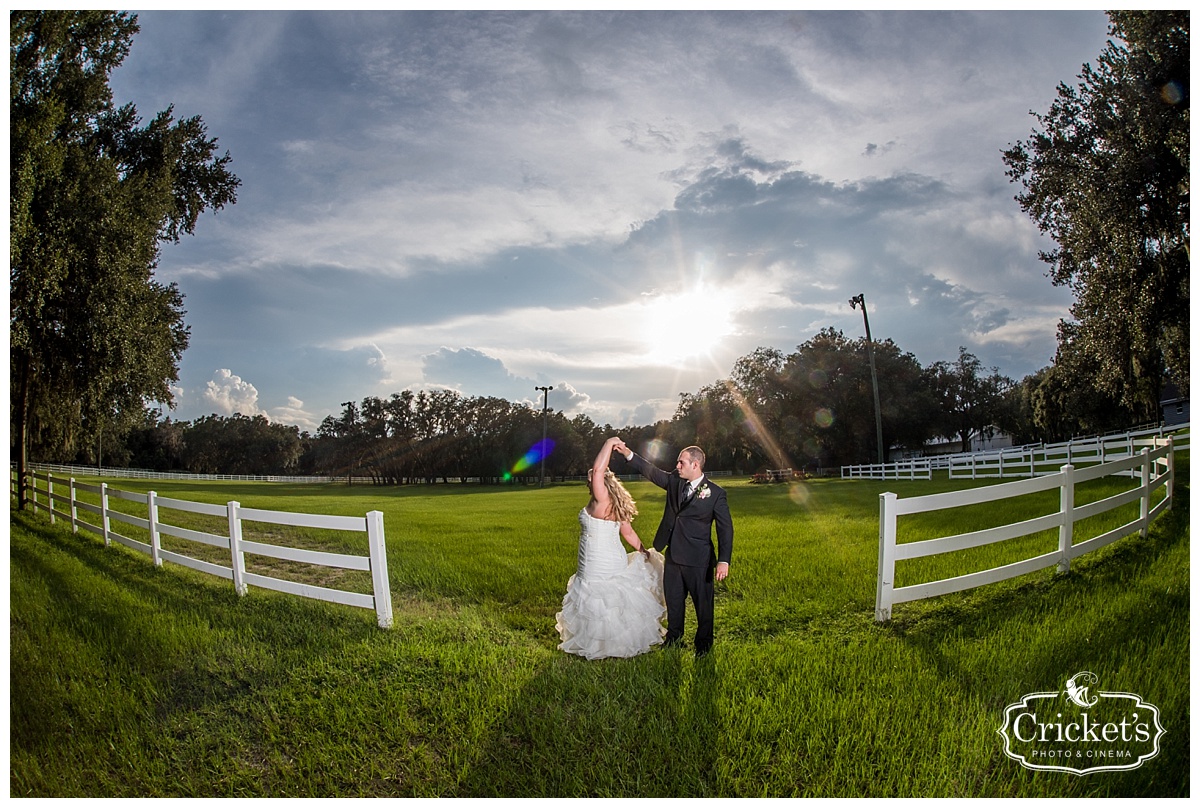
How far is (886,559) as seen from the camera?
470cm

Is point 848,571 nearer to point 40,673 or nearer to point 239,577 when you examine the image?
point 239,577

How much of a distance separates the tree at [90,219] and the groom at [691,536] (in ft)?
31.6

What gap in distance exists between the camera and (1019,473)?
1340 cm

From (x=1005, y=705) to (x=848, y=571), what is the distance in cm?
281

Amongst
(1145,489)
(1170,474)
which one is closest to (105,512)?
(1145,489)

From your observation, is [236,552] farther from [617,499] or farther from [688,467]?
[688,467]

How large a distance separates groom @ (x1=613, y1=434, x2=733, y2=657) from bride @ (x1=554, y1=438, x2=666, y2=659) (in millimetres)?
182

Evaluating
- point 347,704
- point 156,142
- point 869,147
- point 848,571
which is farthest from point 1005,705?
point 156,142

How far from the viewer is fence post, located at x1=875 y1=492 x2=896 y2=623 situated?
4.64 metres

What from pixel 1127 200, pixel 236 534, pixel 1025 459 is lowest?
pixel 1025 459

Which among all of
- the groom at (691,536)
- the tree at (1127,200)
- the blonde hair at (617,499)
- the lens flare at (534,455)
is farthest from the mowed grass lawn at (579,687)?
the tree at (1127,200)

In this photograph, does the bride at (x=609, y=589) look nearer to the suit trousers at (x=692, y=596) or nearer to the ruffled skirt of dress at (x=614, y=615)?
the ruffled skirt of dress at (x=614, y=615)

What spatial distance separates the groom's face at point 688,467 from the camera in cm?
417

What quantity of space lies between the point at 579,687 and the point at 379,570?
2.30m
